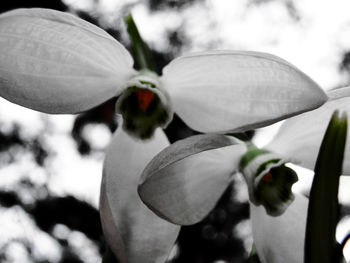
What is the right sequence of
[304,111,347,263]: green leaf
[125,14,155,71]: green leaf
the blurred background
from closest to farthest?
1. [304,111,347,263]: green leaf
2. [125,14,155,71]: green leaf
3. the blurred background

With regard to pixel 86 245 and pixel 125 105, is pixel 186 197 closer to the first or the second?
pixel 125 105

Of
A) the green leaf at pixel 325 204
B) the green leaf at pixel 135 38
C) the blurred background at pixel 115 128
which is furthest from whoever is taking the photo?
the blurred background at pixel 115 128

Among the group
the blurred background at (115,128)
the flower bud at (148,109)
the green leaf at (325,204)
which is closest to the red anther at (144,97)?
the flower bud at (148,109)

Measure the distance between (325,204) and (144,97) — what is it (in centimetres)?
20

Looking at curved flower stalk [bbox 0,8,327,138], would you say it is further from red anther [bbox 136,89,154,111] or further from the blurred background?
the blurred background

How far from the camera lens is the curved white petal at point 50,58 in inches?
11.9

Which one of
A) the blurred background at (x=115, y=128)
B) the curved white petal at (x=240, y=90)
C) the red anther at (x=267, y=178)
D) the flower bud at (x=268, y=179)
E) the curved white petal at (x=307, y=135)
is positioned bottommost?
the blurred background at (x=115, y=128)

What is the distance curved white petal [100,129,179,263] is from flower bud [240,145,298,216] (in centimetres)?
5

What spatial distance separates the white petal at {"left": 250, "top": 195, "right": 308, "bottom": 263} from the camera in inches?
12.6

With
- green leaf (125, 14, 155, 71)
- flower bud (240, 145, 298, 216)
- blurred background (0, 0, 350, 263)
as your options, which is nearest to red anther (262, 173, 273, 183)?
flower bud (240, 145, 298, 216)

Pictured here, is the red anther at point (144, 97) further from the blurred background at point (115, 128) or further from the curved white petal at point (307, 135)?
the blurred background at point (115, 128)

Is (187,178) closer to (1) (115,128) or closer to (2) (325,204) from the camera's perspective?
(2) (325,204)

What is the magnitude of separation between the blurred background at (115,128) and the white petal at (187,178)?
21.4 inches

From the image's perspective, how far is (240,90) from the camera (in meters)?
0.30
